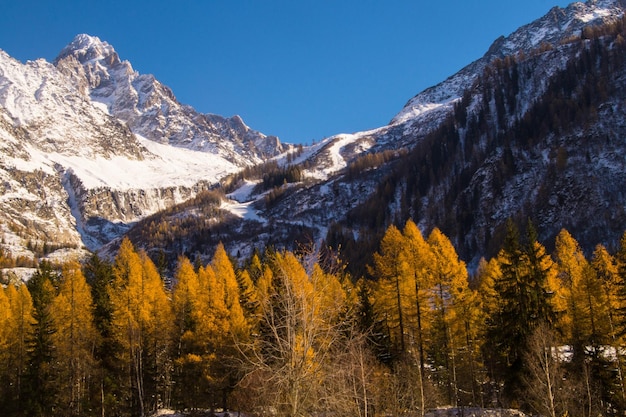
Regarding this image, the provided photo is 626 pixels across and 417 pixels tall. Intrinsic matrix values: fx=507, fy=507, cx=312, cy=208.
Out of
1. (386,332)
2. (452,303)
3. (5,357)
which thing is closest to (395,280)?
(452,303)

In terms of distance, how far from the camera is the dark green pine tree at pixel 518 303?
31297mm

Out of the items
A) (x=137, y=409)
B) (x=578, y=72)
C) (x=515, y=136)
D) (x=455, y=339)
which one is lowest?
(x=137, y=409)

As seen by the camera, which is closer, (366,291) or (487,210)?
(366,291)

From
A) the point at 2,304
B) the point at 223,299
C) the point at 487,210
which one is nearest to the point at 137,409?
the point at 223,299

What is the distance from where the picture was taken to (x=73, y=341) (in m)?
39.0

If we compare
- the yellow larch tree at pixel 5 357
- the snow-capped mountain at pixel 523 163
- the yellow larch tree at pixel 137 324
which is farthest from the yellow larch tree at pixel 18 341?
the snow-capped mountain at pixel 523 163

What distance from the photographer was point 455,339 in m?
36.5

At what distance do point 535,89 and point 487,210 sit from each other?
187 feet

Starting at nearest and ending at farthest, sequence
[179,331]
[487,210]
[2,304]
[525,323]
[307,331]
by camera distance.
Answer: [307,331], [525,323], [179,331], [2,304], [487,210]

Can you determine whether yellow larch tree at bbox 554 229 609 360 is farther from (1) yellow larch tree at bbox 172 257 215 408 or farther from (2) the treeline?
(2) the treeline

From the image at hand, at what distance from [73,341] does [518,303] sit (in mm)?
32433

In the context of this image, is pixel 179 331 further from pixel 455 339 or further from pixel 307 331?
pixel 307 331

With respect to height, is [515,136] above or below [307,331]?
above

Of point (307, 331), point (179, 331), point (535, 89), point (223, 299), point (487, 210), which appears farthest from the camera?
point (535, 89)
